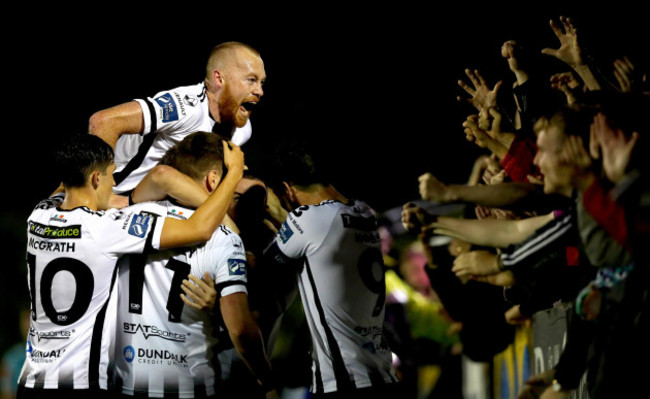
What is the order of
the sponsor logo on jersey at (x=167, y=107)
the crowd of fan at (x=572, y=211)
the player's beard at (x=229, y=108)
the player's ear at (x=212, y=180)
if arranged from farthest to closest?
the player's beard at (x=229, y=108) → the sponsor logo on jersey at (x=167, y=107) → the player's ear at (x=212, y=180) → the crowd of fan at (x=572, y=211)

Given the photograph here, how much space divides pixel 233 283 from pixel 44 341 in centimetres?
102

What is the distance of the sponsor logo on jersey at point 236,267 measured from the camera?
4.04 m

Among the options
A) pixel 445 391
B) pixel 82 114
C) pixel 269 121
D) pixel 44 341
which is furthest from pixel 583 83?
pixel 82 114

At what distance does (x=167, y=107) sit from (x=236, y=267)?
143 cm

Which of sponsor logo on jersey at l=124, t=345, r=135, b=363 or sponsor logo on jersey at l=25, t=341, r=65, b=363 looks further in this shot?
sponsor logo on jersey at l=124, t=345, r=135, b=363

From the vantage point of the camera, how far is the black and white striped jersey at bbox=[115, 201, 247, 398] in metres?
4.02

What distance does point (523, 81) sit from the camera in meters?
4.39

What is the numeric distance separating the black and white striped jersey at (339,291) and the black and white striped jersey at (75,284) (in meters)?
0.78

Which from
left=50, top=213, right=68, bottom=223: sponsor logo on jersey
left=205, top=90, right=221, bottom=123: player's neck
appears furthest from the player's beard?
left=50, top=213, right=68, bottom=223: sponsor logo on jersey

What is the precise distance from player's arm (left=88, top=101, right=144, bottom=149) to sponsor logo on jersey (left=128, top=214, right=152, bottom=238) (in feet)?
2.69

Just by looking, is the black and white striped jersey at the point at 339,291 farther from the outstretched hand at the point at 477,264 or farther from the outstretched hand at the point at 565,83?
the outstretched hand at the point at 565,83

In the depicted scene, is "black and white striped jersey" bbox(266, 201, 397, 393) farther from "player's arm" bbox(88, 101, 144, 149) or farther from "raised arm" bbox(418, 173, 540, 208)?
"player's arm" bbox(88, 101, 144, 149)

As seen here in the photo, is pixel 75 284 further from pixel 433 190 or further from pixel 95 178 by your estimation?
pixel 433 190

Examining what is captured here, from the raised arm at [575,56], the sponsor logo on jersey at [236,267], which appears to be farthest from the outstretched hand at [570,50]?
the sponsor logo on jersey at [236,267]
